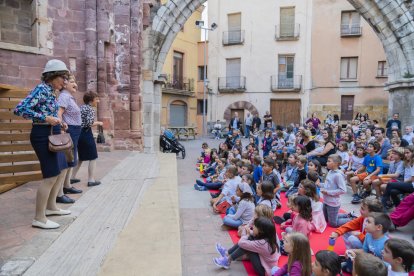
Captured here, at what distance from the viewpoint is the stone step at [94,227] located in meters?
2.34

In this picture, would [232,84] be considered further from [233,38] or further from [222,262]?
[222,262]

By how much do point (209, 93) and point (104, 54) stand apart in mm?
16941

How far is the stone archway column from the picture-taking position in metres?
10.1

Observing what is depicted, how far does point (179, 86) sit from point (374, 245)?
21.7 metres

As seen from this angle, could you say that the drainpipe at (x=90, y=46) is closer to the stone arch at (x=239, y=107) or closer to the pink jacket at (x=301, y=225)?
the pink jacket at (x=301, y=225)

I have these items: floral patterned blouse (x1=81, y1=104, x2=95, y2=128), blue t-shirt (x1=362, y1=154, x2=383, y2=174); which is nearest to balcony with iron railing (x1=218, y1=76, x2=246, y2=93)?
blue t-shirt (x1=362, y1=154, x2=383, y2=174)

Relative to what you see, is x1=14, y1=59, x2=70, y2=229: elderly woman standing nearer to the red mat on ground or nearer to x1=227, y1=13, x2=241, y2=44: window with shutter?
the red mat on ground

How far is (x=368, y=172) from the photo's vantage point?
20.0 feet

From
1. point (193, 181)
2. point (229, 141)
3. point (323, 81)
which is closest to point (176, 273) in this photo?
point (193, 181)

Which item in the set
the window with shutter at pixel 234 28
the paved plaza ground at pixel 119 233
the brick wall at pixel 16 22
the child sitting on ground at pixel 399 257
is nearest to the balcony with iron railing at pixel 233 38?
the window with shutter at pixel 234 28

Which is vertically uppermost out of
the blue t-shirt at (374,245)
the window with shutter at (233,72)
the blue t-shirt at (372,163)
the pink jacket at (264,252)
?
the window with shutter at (233,72)

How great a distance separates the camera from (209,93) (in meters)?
24.4

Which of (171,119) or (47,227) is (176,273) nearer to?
(47,227)

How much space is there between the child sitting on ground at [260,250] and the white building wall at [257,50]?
66.1 ft
